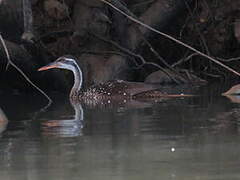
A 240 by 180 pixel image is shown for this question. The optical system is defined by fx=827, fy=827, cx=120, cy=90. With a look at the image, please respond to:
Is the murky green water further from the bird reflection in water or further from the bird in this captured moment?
the bird

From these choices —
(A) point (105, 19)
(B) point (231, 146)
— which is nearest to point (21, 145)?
(B) point (231, 146)

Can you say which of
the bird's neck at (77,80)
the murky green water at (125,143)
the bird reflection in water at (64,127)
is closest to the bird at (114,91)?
the bird's neck at (77,80)

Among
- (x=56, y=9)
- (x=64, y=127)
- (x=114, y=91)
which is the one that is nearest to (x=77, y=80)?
(x=56, y=9)

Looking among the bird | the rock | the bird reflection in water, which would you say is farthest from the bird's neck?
the bird reflection in water

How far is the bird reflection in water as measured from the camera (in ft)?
26.8

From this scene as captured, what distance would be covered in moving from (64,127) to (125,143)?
1491 mm

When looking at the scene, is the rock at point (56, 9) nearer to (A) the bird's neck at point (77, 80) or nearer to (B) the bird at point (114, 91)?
(A) the bird's neck at point (77, 80)

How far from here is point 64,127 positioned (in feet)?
28.6

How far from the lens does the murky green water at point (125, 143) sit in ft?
20.0

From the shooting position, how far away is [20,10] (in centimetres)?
1328

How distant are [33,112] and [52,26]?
445 centimetres

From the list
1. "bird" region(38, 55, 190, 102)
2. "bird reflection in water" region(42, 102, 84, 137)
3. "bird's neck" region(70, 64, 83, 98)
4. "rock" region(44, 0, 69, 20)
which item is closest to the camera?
"bird reflection in water" region(42, 102, 84, 137)

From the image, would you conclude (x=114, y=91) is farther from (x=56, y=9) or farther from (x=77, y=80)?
(x=56, y=9)

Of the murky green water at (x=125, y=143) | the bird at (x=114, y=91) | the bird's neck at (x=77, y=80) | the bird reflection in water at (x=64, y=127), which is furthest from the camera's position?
the bird's neck at (x=77, y=80)
